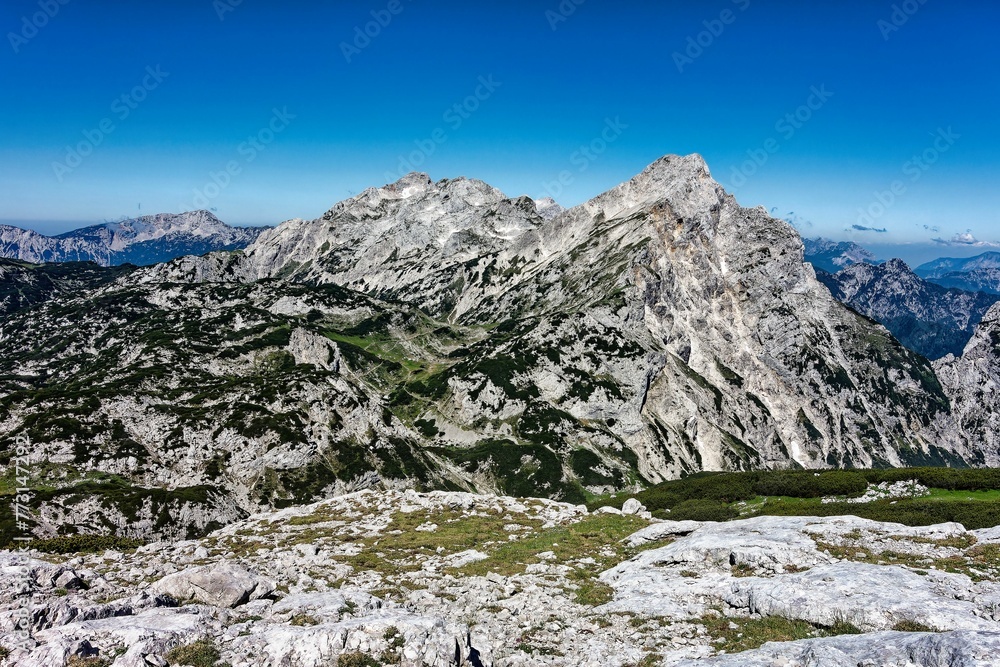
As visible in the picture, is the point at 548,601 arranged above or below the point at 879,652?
below

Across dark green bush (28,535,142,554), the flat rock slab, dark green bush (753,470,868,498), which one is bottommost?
dark green bush (753,470,868,498)

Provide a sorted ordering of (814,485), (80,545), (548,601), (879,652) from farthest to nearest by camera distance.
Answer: (814,485)
(80,545)
(548,601)
(879,652)

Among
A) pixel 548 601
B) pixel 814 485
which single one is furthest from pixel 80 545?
pixel 814 485

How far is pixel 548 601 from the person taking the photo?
106ft

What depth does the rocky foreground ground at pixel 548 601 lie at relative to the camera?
21953mm

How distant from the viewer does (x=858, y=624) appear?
25.9 metres

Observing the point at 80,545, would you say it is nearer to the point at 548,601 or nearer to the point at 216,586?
the point at 216,586

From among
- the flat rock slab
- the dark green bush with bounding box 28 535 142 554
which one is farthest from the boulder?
the dark green bush with bounding box 28 535 142 554

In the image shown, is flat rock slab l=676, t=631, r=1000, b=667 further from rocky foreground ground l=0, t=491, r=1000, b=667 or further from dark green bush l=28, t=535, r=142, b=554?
dark green bush l=28, t=535, r=142, b=554

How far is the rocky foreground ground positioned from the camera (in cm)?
2195

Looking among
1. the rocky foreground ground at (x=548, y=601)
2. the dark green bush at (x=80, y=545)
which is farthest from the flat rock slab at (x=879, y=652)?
the dark green bush at (x=80, y=545)

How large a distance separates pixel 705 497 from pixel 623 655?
63.4 meters

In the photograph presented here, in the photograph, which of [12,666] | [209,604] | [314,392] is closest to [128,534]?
[314,392]

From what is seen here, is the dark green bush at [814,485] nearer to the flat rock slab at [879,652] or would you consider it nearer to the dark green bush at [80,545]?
the flat rock slab at [879,652]
